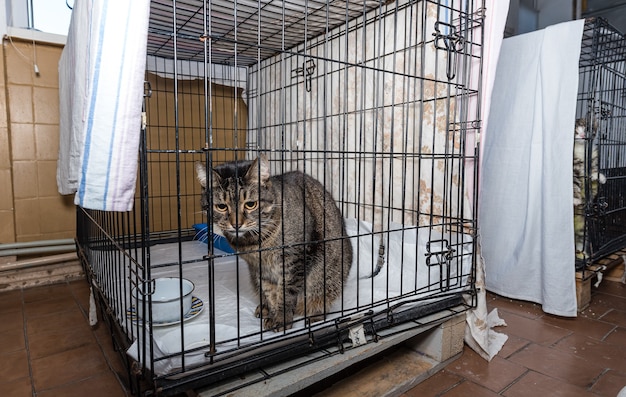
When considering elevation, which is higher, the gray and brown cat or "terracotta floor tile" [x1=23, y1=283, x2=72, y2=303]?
the gray and brown cat

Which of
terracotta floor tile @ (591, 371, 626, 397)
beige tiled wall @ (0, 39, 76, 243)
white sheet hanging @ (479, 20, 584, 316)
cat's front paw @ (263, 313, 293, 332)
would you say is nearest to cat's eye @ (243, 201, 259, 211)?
cat's front paw @ (263, 313, 293, 332)

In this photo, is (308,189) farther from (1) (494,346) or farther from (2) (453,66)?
(1) (494,346)

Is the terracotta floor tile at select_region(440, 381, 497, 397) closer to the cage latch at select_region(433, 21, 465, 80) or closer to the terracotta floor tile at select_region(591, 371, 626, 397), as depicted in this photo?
the terracotta floor tile at select_region(591, 371, 626, 397)

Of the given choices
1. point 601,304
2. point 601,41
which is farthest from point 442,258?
point 601,41

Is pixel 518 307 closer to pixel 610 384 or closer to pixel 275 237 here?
pixel 610 384

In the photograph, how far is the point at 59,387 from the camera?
1362mm

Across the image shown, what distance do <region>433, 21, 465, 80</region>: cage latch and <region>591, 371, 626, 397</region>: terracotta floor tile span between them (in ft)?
4.27

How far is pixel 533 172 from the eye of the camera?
6.91ft

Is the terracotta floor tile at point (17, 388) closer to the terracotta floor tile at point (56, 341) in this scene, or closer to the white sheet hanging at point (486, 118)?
the terracotta floor tile at point (56, 341)

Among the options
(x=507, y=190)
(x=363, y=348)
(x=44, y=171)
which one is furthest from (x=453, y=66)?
(x=44, y=171)

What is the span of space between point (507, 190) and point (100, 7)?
218 centimetres

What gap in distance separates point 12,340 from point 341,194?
1.61m

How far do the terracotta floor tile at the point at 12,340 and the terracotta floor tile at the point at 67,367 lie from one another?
18cm

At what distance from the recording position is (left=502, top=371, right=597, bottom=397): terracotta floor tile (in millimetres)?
1337
